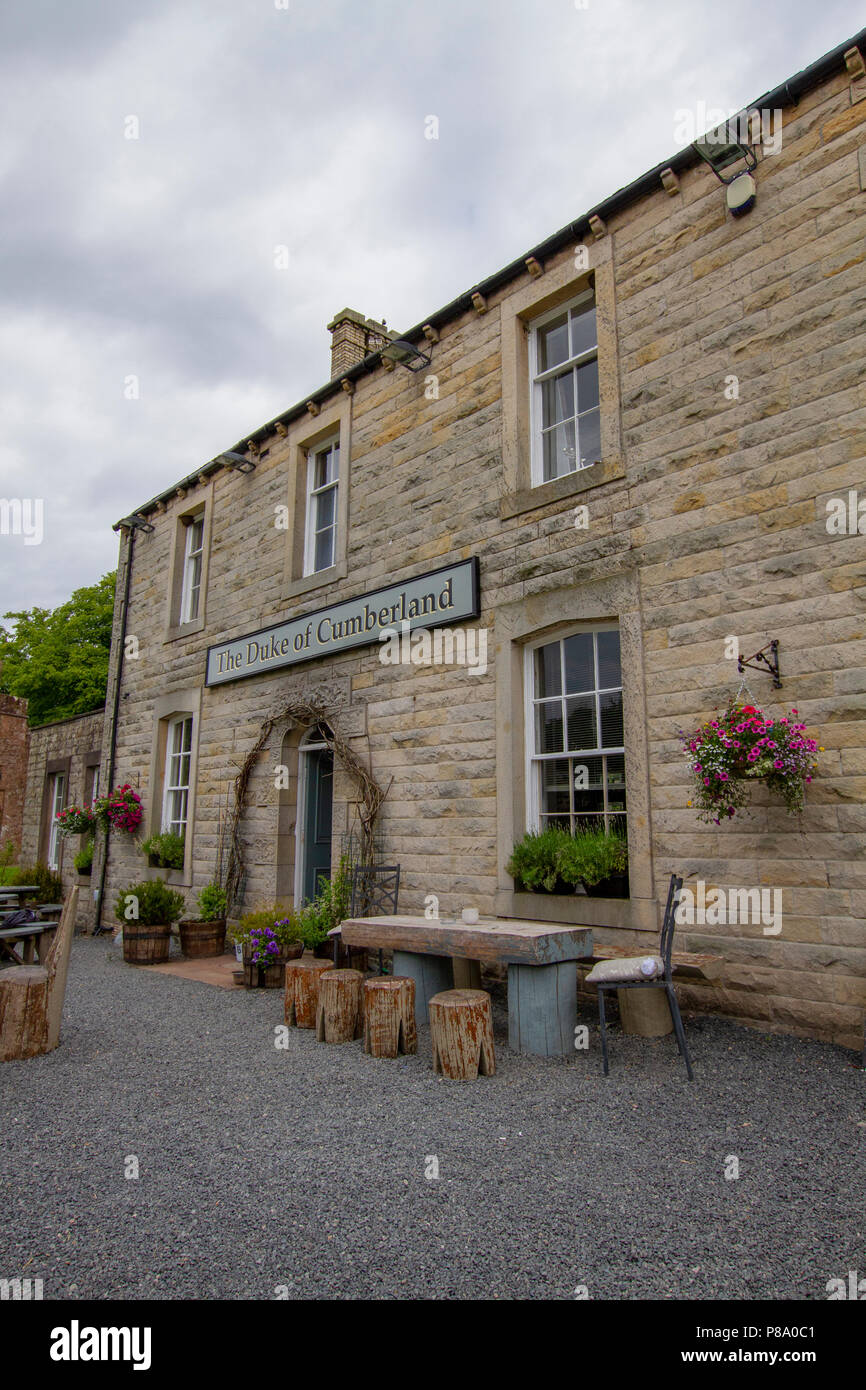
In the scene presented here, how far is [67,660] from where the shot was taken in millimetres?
29141

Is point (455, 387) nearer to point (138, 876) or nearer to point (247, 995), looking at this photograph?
point (247, 995)

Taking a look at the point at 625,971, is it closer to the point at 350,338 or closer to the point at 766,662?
the point at 766,662

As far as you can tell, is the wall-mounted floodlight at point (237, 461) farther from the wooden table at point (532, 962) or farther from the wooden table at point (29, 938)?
the wooden table at point (532, 962)

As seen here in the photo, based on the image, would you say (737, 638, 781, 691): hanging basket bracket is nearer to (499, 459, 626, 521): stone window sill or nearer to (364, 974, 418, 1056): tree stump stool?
(499, 459, 626, 521): stone window sill

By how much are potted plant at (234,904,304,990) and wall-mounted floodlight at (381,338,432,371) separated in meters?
5.76

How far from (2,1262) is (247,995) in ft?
15.4

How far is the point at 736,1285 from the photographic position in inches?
96.9

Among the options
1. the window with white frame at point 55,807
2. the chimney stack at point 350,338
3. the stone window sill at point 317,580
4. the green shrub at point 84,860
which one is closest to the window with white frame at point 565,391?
the stone window sill at point 317,580

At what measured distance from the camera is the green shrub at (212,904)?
385 inches

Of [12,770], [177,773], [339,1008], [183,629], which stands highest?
[183,629]

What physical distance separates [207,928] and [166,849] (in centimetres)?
193

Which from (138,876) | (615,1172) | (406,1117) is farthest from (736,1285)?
(138,876)

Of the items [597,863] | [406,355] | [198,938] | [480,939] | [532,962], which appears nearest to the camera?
[532,962]

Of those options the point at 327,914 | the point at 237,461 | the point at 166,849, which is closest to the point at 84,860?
the point at 166,849
